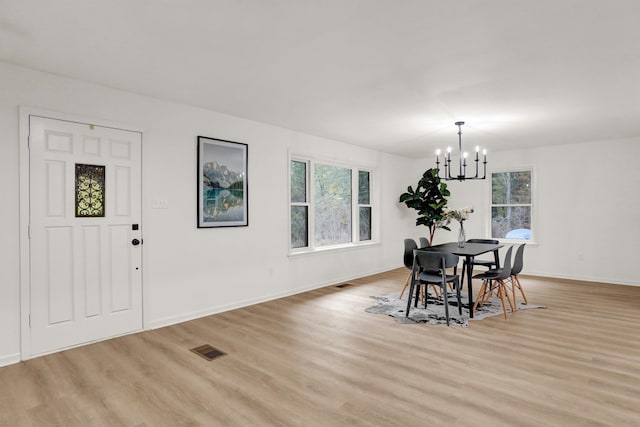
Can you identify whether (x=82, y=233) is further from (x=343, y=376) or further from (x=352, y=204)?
(x=352, y=204)

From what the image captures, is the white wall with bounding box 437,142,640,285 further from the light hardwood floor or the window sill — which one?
the window sill

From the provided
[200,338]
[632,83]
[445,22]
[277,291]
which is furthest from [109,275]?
[632,83]

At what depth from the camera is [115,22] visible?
2338 mm

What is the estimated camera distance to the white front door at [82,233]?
312 centimetres

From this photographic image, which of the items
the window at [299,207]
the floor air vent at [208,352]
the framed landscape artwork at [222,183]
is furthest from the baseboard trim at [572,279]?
the floor air vent at [208,352]

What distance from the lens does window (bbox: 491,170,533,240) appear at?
6922 mm

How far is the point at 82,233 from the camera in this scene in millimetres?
3346

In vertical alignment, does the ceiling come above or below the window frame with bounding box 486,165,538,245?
above

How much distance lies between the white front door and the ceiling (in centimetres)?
61

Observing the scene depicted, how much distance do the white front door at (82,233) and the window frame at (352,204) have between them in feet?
7.35

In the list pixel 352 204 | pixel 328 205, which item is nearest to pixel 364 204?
pixel 352 204

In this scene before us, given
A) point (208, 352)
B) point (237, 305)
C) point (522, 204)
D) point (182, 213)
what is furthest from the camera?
point (522, 204)

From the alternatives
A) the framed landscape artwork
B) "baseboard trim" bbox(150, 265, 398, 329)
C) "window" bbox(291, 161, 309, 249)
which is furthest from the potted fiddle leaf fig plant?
the framed landscape artwork

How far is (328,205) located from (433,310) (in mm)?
2628
